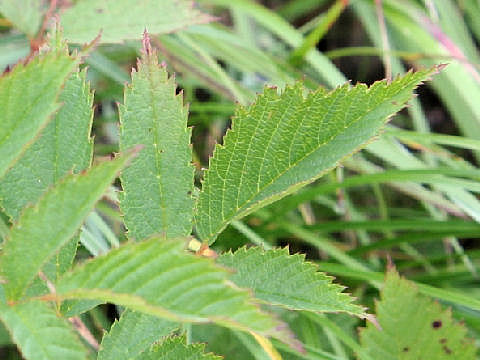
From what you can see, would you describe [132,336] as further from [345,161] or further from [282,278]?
[345,161]

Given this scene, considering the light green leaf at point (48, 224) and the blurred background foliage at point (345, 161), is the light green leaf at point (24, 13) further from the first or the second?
the light green leaf at point (48, 224)

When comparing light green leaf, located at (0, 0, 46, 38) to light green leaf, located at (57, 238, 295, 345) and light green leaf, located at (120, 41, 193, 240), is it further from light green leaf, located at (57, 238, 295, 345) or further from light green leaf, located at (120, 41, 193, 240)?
light green leaf, located at (57, 238, 295, 345)

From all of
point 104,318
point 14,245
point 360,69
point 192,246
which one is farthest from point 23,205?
point 360,69

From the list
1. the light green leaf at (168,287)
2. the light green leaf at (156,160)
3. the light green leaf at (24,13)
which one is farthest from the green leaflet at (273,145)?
the light green leaf at (24,13)

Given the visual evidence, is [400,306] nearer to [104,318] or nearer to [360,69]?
[104,318]

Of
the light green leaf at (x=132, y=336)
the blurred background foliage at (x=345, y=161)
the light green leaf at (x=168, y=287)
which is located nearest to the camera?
the light green leaf at (x=168, y=287)

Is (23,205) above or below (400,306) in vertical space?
above
